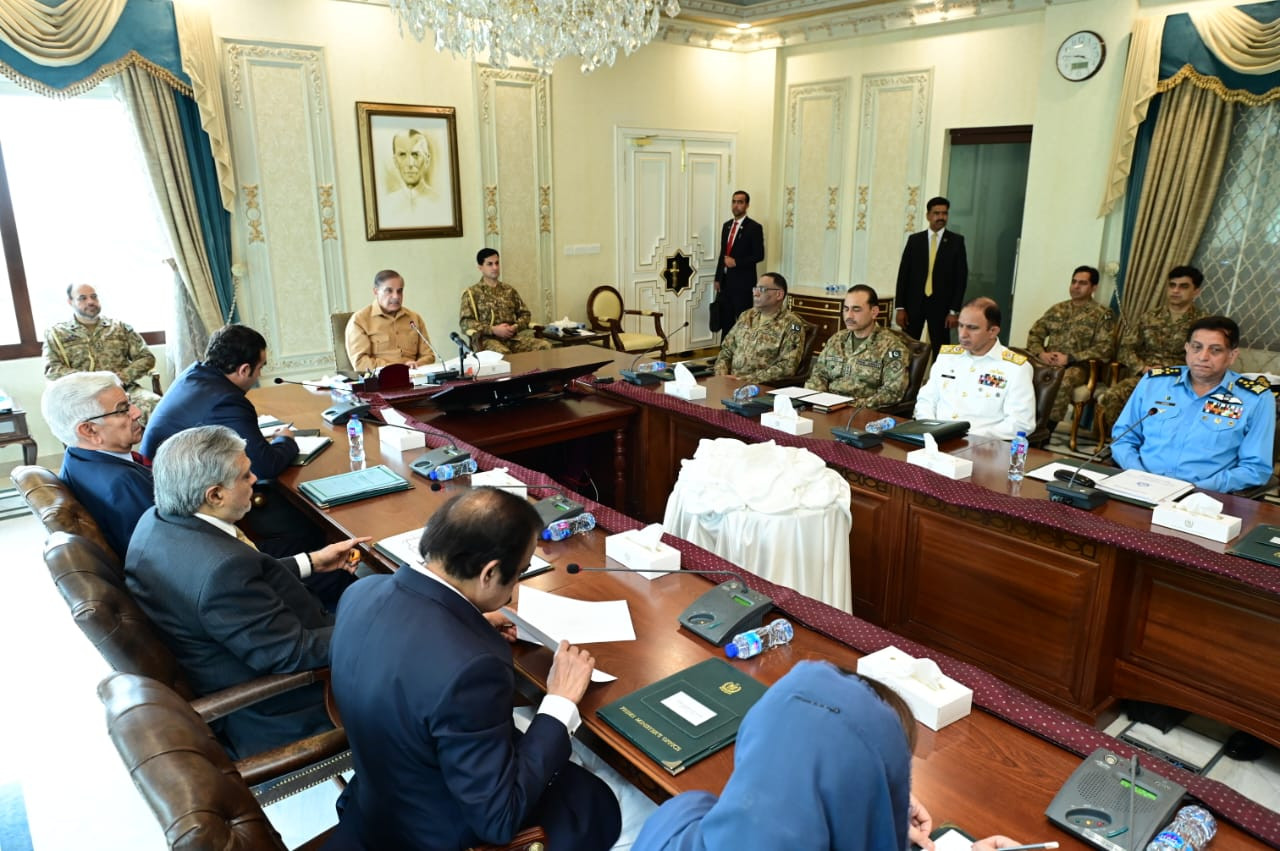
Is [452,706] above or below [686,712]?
above

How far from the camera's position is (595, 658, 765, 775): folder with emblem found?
1.47 m

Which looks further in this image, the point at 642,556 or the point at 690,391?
the point at 690,391

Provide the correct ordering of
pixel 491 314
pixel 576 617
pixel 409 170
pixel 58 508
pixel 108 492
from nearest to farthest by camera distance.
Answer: pixel 576 617
pixel 58 508
pixel 108 492
pixel 409 170
pixel 491 314

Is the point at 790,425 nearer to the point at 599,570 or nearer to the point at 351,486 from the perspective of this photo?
the point at 599,570

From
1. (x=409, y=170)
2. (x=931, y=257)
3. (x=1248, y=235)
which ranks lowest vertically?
(x=931, y=257)

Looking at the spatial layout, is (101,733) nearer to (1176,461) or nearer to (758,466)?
(758,466)

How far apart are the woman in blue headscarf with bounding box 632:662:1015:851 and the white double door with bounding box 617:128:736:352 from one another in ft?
23.0

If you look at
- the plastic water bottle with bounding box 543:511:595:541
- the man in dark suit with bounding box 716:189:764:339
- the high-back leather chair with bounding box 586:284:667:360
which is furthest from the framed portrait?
the plastic water bottle with bounding box 543:511:595:541

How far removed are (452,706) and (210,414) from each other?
200 cm

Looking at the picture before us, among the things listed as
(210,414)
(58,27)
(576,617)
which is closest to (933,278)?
(210,414)

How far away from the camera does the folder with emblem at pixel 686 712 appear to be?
1.47m

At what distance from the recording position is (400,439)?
3170 mm

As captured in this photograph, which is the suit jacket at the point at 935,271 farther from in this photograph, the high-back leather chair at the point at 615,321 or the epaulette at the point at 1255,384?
the epaulette at the point at 1255,384

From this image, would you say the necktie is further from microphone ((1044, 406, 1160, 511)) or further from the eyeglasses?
the eyeglasses
